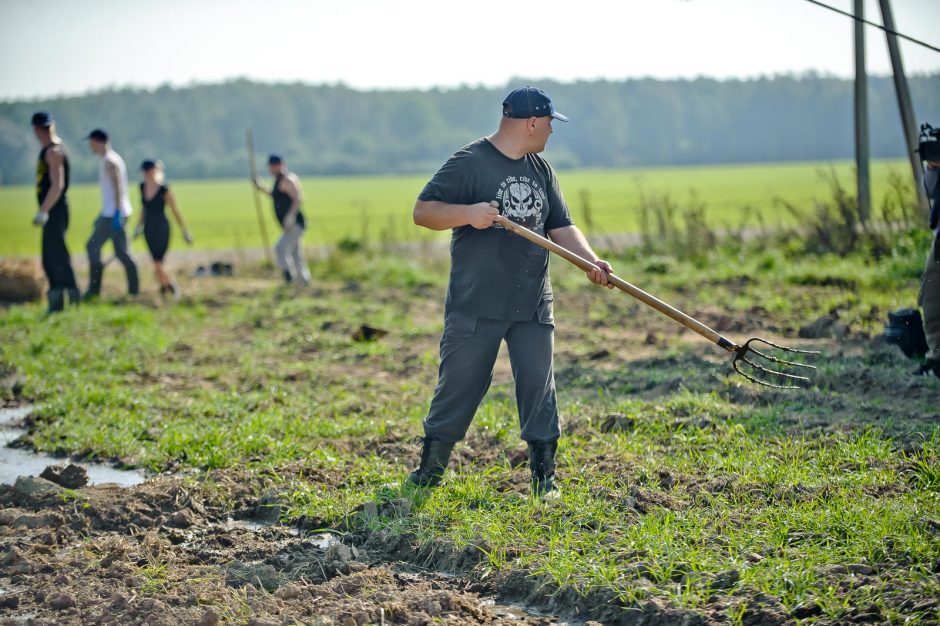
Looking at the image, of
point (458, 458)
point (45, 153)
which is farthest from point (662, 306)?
point (45, 153)

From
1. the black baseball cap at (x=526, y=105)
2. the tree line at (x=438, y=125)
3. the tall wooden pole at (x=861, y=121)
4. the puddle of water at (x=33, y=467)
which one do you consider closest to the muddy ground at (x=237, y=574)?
the puddle of water at (x=33, y=467)

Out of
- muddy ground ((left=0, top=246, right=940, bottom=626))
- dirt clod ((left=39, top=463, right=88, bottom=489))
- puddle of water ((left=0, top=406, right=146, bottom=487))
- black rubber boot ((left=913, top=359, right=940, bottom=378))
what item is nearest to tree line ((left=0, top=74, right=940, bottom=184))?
black rubber boot ((left=913, top=359, right=940, bottom=378))

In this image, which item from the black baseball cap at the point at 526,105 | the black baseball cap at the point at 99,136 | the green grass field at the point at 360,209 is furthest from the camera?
the green grass field at the point at 360,209

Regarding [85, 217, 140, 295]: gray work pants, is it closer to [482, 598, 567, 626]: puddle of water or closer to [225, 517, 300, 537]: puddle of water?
[225, 517, 300, 537]: puddle of water

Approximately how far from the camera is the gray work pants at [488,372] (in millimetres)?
5434

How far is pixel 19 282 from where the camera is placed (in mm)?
14625

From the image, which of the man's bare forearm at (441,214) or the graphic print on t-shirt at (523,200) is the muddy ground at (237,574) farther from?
the graphic print on t-shirt at (523,200)

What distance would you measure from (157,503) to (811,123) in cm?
12200

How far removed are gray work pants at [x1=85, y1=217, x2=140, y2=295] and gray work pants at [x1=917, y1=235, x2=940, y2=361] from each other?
32.6 ft

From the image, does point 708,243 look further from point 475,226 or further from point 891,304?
point 475,226

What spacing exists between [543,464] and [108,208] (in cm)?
960

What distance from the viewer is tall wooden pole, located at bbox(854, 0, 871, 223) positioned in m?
15.2

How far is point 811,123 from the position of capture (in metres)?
119

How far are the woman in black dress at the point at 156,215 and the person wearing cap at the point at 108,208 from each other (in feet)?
2.16
